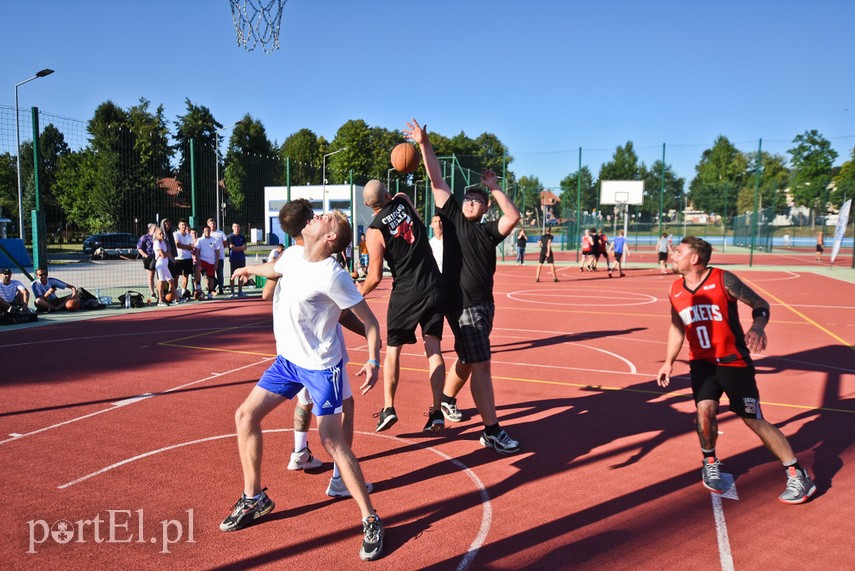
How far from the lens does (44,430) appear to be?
18.3 ft

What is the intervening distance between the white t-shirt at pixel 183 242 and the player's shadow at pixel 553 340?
355 inches

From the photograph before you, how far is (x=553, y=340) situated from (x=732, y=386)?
5.92m

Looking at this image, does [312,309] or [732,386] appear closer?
[312,309]

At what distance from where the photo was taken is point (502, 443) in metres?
5.06

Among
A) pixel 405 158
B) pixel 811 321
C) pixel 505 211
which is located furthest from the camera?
pixel 811 321

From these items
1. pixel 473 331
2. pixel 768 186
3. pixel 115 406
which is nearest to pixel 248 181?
pixel 115 406

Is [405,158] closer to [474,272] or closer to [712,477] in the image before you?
[474,272]

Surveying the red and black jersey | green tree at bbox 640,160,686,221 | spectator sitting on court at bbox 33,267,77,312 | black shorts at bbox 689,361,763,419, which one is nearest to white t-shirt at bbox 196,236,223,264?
spectator sitting on court at bbox 33,267,77,312

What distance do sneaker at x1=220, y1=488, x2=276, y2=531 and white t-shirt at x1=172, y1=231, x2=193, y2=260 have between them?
12.3m

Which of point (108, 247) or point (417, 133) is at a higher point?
point (417, 133)

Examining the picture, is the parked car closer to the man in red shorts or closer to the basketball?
the basketball

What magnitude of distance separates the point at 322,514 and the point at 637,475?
8.03ft

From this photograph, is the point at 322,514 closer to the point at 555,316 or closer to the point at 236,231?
the point at 555,316

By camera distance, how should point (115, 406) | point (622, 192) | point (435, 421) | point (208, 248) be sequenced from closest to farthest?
1. point (435, 421)
2. point (115, 406)
3. point (208, 248)
4. point (622, 192)
